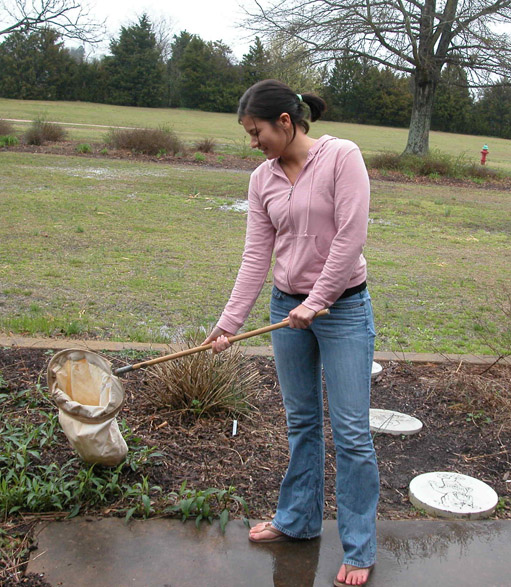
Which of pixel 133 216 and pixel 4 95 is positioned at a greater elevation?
pixel 4 95

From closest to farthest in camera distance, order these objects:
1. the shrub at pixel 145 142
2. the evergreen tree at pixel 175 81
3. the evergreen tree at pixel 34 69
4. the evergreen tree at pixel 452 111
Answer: the shrub at pixel 145 142 → the evergreen tree at pixel 34 69 → the evergreen tree at pixel 452 111 → the evergreen tree at pixel 175 81

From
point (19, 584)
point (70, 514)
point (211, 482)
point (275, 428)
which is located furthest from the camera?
point (275, 428)

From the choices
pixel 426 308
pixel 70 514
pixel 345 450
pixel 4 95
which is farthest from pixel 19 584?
pixel 4 95

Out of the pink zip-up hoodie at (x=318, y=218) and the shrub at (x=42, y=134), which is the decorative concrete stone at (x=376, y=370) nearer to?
the pink zip-up hoodie at (x=318, y=218)

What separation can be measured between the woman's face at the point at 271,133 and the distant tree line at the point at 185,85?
4960 cm

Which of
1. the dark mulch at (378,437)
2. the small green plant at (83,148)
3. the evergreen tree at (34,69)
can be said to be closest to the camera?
A: the dark mulch at (378,437)

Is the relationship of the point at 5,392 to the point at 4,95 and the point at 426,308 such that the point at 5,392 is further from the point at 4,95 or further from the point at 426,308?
the point at 4,95

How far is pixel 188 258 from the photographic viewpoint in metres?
8.02

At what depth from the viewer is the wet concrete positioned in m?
2.44

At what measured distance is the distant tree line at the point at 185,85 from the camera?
49969 millimetres

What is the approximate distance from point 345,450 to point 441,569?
2.11ft

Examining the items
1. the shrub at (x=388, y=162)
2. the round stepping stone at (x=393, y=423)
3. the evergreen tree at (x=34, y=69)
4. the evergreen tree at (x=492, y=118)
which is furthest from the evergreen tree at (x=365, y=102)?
the round stepping stone at (x=393, y=423)

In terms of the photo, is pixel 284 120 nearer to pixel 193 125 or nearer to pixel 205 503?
pixel 205 503

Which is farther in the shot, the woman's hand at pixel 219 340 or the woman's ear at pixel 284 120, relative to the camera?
the woman's hand at pixel 219 340
